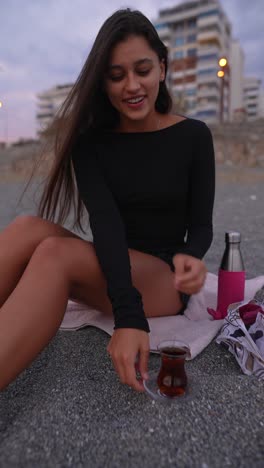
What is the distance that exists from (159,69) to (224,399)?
1.44 metres

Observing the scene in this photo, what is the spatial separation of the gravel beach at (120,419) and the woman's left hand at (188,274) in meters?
0.36

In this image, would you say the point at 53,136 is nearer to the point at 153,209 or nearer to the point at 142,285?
the point at 153,209

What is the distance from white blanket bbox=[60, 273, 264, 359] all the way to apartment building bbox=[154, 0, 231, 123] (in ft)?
164

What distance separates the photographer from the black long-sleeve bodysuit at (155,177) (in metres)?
1.96

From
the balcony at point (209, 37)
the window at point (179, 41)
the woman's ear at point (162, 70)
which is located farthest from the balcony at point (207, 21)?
the woman's ear at point (162, 70)

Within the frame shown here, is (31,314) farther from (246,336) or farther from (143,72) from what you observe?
(143,72)

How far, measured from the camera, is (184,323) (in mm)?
1995

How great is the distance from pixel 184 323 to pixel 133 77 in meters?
1.16

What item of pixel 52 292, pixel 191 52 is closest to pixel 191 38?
pixel 191 52

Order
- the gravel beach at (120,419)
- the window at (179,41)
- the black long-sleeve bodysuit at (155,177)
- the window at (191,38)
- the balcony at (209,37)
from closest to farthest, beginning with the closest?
the gravel beach at (120,419) → the black long-sleeve bodysuit at (155,177) → the balcony at (209,37) → the window at (191,38) → the window at (179,41)

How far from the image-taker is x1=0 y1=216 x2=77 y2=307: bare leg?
1745mm

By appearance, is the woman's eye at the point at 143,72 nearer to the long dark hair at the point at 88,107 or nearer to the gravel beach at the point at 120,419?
the long dark hair at the point at 88,107

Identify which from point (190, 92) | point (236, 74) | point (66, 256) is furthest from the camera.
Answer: point (236, 74)

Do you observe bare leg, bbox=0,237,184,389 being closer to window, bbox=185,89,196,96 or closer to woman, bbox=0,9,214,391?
woman, bbox=0,9,214,391
